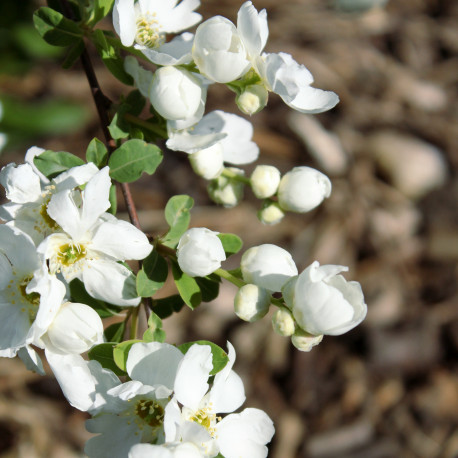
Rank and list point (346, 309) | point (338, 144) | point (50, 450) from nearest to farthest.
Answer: point (346, 309) → point (50, 450) → point (338, 144)

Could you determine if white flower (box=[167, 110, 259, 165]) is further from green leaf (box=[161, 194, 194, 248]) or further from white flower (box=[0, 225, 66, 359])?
white flower (box=[0, 225, 66, 359])

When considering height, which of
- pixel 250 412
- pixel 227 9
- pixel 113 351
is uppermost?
pixel 113 351

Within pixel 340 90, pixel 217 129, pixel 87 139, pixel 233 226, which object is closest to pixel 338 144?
pixel 340 90

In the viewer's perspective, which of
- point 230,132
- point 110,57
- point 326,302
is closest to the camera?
point 326,302

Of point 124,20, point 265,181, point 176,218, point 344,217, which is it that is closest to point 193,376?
point 176,218

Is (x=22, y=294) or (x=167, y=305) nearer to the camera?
(x=22, y=294)

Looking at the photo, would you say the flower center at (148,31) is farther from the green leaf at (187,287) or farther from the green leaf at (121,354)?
the green leaf at (121,354)

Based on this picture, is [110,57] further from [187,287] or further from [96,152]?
[187,287]

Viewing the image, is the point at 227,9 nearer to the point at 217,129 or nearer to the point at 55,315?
the point at 217,129
